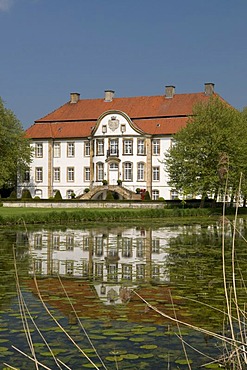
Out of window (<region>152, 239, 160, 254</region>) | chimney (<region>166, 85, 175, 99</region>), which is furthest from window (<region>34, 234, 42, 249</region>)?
chimney (<region>166, 85, 175, 99</region>)

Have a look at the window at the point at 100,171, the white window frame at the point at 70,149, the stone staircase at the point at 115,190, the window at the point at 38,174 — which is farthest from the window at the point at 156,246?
the window at the point at 38,174

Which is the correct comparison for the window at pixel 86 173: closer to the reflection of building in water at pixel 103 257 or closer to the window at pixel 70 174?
the window at pixel 70 174

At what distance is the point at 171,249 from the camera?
49.5 feet

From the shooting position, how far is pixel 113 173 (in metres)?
52.5

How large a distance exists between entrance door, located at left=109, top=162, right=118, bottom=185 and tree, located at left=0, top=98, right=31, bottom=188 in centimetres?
745

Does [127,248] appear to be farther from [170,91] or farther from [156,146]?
[170,91]

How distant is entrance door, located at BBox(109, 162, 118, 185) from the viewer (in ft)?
171

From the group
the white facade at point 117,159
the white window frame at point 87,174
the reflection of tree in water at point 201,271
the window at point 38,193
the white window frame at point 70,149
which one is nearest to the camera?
the reflection of tree in water at point 201,271

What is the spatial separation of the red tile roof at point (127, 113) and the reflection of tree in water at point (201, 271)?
35.5 meters

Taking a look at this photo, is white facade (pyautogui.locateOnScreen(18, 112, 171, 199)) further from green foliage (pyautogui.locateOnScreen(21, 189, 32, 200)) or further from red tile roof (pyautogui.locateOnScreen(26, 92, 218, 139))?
green foliage (pyautogui.locateOnScreen(21, 189, 32, 200))

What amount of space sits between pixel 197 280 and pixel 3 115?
133 feet

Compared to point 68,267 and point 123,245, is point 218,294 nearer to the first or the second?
point 68,267

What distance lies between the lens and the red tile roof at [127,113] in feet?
173

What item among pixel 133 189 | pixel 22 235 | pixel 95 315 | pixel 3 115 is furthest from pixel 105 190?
pixel 95 315
